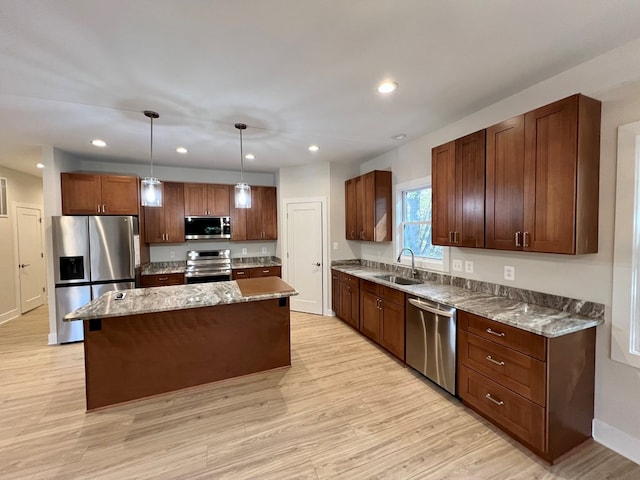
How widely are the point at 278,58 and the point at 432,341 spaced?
2.71 meters

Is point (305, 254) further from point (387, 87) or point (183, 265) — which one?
point (387, 87)

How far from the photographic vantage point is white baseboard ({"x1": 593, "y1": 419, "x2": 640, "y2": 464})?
1.79 meters

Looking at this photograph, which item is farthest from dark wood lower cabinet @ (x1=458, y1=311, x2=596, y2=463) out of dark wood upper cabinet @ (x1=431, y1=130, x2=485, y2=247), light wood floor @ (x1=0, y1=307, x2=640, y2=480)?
dark wood upper cabinet @ (x1=431, y1=130, x2=485, y2=247)

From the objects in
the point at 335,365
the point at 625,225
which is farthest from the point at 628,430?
the point at 335,365

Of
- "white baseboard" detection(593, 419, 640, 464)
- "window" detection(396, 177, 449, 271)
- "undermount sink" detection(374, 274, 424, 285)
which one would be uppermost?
"window" detection(396, 177, 449, 271)

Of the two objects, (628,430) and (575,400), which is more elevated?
(575,400)

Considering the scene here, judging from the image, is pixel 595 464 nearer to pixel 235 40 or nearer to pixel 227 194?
pixel 235 40

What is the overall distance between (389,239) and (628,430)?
284 centimetres

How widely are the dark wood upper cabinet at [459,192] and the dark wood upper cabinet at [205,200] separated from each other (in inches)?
146

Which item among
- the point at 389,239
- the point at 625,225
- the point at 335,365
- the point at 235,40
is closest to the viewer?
the point at 235,40

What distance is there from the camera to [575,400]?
188 cm

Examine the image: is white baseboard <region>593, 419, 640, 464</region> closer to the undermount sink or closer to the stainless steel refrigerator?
the undermount sink

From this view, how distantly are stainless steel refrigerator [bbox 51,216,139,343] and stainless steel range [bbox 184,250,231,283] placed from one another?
2.99 feet

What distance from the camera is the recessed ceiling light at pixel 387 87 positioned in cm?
222
